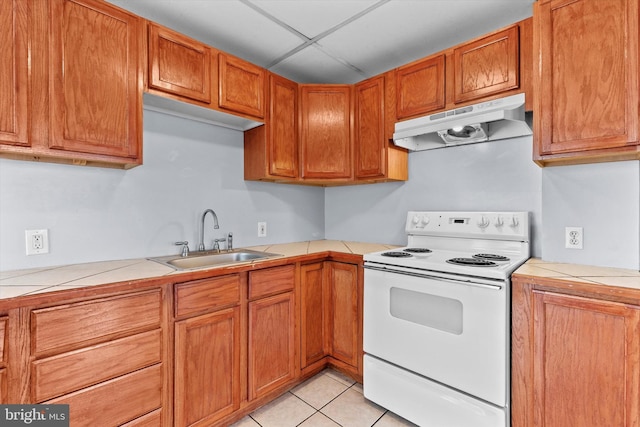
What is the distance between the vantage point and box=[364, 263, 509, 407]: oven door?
1.38 metres

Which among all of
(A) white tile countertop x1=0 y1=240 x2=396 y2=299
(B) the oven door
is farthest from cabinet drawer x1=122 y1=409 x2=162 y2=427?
(B) the oven door

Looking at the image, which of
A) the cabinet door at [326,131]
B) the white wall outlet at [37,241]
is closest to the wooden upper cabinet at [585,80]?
the cabinet door at [326,131]

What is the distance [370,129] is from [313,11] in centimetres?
90

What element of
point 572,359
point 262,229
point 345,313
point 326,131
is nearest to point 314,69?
point 326,131

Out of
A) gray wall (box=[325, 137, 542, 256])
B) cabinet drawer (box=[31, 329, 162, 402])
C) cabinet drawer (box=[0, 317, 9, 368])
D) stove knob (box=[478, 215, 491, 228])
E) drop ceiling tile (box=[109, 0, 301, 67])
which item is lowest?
cabinet drawer (box=[31, 329, 162, 402])

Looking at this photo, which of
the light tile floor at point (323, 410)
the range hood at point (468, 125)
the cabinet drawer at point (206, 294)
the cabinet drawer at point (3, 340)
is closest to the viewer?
the cabinet drawer at point (3, 340)

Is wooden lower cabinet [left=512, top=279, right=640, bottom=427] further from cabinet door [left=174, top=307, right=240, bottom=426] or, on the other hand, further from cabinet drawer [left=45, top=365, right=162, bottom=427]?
cabinet drawer [left=45, top=365, right=162, bottom=427]

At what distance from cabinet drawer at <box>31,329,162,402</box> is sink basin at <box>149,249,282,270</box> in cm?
53

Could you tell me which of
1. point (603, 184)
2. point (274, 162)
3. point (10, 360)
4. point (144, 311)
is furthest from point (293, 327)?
point (603, 184)

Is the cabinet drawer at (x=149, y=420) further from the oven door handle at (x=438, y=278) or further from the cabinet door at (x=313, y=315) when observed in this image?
the oven door handle at (x=438, y=278)

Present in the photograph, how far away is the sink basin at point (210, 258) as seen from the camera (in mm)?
1894

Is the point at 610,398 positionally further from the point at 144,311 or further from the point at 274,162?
the point at 274,162

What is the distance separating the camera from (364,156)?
2357 mm

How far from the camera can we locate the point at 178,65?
1.72m
